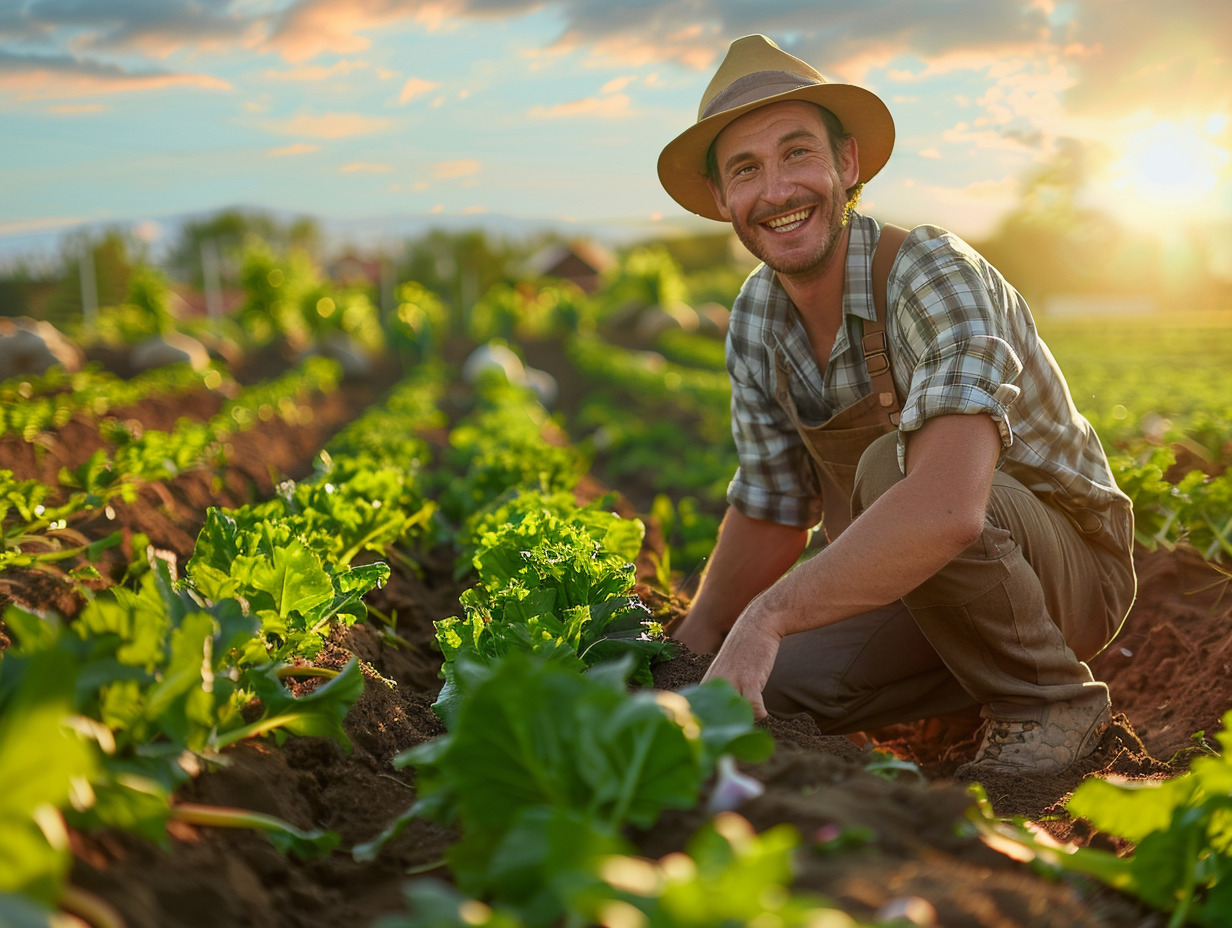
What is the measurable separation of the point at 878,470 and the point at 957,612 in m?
0.46

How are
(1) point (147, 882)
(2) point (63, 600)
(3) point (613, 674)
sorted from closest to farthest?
(1) point (147, 882) < (3) point (613, 674) < (2) point (63, 600)

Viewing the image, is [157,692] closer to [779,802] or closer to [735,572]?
[779,802]

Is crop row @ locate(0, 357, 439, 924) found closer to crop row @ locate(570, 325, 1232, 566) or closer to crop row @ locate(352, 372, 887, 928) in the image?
crop row @ locate(352, 372, 887, 928)

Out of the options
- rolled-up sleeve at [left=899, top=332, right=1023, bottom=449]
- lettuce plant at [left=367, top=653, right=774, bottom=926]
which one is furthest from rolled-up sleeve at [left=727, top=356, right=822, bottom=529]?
lettuce plant at [left=367, top=653, right=774, bottom=926]

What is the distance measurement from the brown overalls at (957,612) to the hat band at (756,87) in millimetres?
539

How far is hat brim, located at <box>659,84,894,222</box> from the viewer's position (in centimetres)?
292

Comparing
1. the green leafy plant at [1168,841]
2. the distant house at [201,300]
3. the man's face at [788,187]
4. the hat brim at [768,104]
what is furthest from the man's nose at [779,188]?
the distant house at [201,300]

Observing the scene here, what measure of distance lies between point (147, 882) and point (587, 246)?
6213 cm

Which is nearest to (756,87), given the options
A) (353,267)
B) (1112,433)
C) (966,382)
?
(966,382)

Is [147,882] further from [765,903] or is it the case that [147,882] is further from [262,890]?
[765,903]

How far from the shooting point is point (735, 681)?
2.03 m

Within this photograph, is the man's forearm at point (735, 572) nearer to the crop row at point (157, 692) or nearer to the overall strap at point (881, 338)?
the overall strap at point (881, 338)

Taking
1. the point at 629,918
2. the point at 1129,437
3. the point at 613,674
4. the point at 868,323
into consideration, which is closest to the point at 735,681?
the point at 613,674

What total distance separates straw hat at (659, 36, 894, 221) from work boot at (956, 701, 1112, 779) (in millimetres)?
1831
